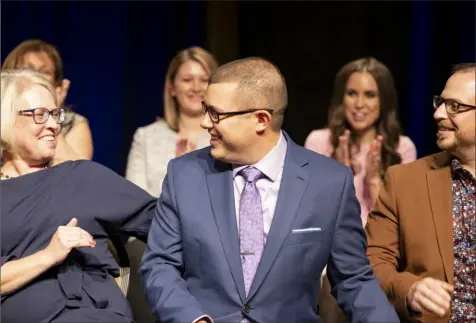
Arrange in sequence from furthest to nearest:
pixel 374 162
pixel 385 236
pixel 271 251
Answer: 1. pixel 374 162
2. pixel 385 236
3. pixel 271 251

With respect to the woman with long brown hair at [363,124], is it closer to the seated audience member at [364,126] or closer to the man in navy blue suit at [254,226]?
the seated audience member at [364,126]

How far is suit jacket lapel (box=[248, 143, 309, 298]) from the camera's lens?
7.96 feet

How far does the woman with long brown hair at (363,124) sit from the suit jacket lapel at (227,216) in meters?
1.18

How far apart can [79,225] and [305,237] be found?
2.24ft

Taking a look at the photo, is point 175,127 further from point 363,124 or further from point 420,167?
point 420,167

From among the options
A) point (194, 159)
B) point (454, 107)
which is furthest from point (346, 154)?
point (194, 159)

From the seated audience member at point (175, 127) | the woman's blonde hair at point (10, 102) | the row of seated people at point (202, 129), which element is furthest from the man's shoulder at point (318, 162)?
the seated audience member at point (175, 127)

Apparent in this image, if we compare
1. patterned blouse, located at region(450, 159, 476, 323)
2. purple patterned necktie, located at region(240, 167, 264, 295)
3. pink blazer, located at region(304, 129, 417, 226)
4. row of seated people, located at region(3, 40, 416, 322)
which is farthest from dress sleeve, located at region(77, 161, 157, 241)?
pink blazer, located at region(304, 129, 417, 226)

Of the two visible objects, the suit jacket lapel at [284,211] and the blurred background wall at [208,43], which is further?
the blurred background wall at [208,43]

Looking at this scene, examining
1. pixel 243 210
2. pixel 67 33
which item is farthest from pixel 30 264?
pixel 67 33

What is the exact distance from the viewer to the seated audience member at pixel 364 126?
11.8 ft

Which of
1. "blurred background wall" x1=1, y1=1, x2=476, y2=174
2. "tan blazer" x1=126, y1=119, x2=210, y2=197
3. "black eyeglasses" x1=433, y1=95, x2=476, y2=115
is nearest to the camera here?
"black eyeglasses" x1=433, y1=95, x2=476, y2=115

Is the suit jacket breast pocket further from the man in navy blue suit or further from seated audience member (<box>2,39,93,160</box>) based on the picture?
seated audience member (<box>2,39,93,160</box>)

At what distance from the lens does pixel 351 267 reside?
2471 millimetres
